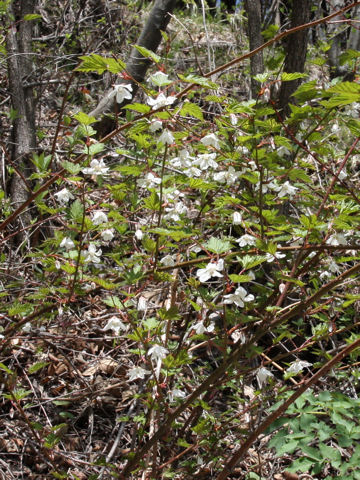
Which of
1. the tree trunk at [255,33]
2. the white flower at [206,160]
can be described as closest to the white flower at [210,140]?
the white flower at [206,160]

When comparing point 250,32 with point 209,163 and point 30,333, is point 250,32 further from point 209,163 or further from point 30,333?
point 30,333

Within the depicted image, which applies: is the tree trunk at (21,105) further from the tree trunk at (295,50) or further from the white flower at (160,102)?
the white flower at (160,102)

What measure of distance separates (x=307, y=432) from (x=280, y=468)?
0.87 meters

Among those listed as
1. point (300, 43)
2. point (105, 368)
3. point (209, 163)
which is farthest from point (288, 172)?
point (105, 368)

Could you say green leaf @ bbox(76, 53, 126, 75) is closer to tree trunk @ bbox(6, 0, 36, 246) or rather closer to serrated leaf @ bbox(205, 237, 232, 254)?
serrated leaf @ bbox(205, 237, 232, 254)

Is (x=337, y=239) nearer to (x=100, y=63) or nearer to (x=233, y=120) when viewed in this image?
(x=233, y=120)

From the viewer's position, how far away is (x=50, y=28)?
4.80m

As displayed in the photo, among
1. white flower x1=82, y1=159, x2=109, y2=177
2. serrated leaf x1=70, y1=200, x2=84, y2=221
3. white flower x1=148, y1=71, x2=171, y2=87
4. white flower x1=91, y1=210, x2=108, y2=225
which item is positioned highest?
white flower x1=148, y1=71, x2=171, y2=87

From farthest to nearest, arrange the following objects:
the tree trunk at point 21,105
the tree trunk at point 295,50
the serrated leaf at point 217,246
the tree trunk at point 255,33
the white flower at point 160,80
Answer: the tree trunk at point 21,105
the tree trunk at point 255,33
the tree trunk at point 295,50
the serrated leaf at point 217,246
the white flower at point 160,80

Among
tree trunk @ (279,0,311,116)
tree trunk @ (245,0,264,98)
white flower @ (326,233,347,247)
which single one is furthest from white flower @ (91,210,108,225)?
tree trunk @ (245,0,264,98)

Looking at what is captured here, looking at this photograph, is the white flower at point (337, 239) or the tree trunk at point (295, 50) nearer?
the white flower at point (337, 239)

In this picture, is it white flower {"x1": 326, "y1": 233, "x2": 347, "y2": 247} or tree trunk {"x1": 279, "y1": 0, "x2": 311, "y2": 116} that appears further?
tree trunk {"x1": 279, "y1": 0, "x2": 311, "y2": 116}

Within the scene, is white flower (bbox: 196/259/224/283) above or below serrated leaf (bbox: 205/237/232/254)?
below

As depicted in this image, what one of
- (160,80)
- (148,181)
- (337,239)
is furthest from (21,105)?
(337,239)
